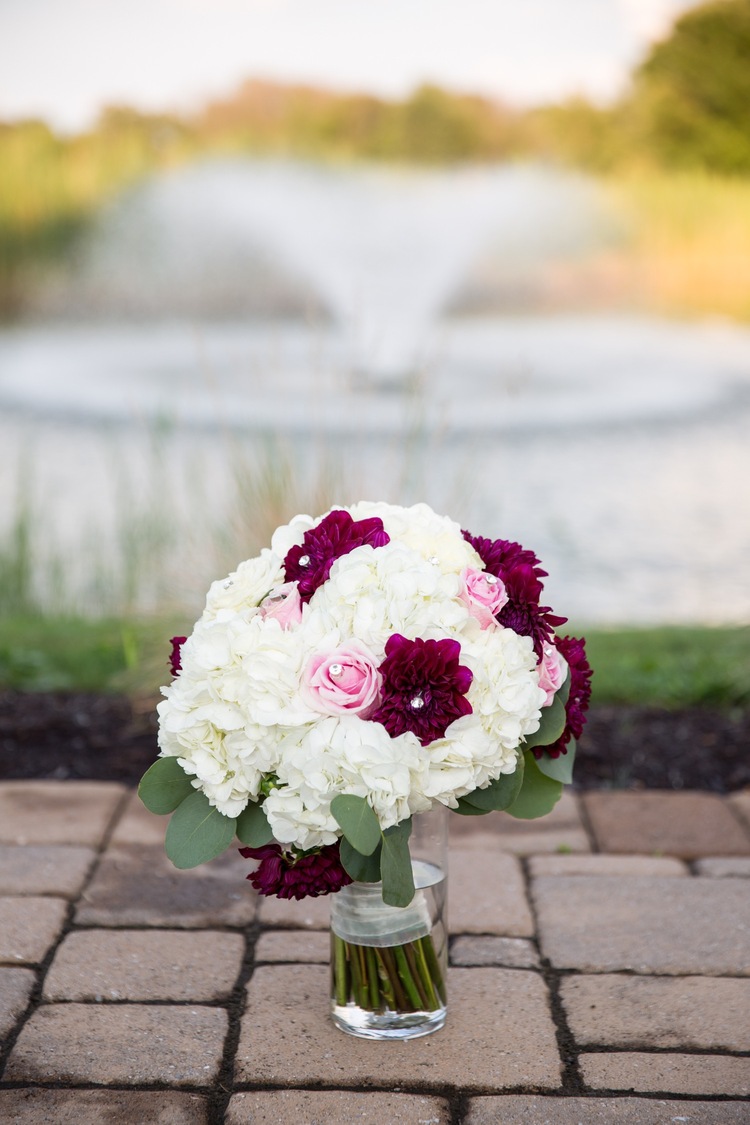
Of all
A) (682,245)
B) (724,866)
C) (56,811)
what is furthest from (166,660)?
(682,245)

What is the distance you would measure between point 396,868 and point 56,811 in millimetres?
1182

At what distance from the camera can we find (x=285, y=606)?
52.4 inches

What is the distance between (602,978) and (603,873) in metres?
0.35

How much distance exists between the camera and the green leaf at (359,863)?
4.19ft

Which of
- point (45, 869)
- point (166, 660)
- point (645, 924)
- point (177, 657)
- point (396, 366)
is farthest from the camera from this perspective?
point (396, 366)

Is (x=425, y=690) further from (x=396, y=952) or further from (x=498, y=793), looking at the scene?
(x=396, y=952)

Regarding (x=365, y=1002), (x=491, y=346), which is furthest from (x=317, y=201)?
(x=365, y=1002)

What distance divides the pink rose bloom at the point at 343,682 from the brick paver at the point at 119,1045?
0.54m

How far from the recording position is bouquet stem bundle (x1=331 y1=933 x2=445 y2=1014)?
4.73 ft

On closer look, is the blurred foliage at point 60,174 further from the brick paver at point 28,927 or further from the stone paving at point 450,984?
the brick paver at point 28,927

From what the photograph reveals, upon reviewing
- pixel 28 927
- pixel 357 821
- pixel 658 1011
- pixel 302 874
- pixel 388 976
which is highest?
pixel 357 821

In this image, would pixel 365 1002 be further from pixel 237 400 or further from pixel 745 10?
pixel 745 10

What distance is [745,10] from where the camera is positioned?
21.1ft

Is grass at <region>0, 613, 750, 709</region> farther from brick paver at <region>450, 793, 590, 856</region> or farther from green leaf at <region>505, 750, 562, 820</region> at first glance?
green leaf at <region>505, 750, 562, 820</region>
